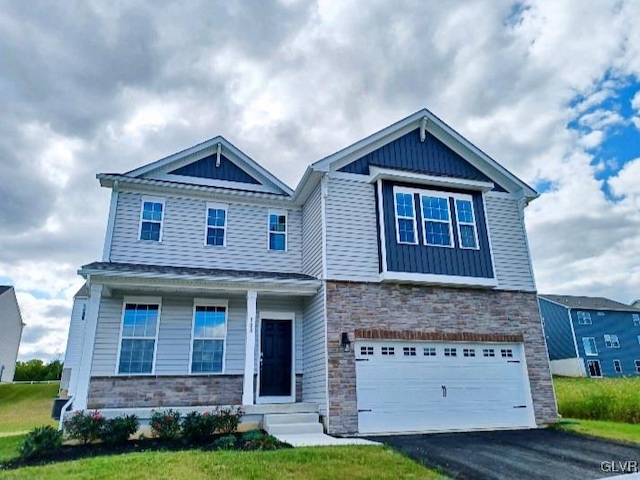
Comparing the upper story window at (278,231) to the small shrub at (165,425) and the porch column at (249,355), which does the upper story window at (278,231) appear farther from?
the small shrub at (165,425)

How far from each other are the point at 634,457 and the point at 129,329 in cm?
1099

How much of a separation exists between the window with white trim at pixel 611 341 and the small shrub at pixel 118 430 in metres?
40.4

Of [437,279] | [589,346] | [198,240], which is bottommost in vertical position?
[589,346]

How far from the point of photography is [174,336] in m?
10.8

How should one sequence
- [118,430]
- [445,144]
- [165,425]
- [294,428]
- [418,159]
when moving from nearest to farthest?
[118,430]
[165,425]
[294,428]
[418,159]
[445,144]

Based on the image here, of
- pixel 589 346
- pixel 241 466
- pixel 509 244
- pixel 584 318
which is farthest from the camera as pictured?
pixel 584 318

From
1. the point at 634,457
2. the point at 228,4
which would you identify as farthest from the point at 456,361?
the point at 228,4

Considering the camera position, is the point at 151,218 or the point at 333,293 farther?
the point at 151,218

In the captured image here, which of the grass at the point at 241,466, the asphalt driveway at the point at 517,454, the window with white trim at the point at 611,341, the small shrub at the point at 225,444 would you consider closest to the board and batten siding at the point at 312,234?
the small shrub at the point at 225,444

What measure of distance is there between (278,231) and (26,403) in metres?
20.3

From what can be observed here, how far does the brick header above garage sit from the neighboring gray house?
0.04 meters

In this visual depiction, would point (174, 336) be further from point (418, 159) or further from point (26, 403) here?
point (26, 403)

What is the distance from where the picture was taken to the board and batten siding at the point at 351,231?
10820 mm

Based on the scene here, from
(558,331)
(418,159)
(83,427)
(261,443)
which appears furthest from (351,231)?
(558,331)
